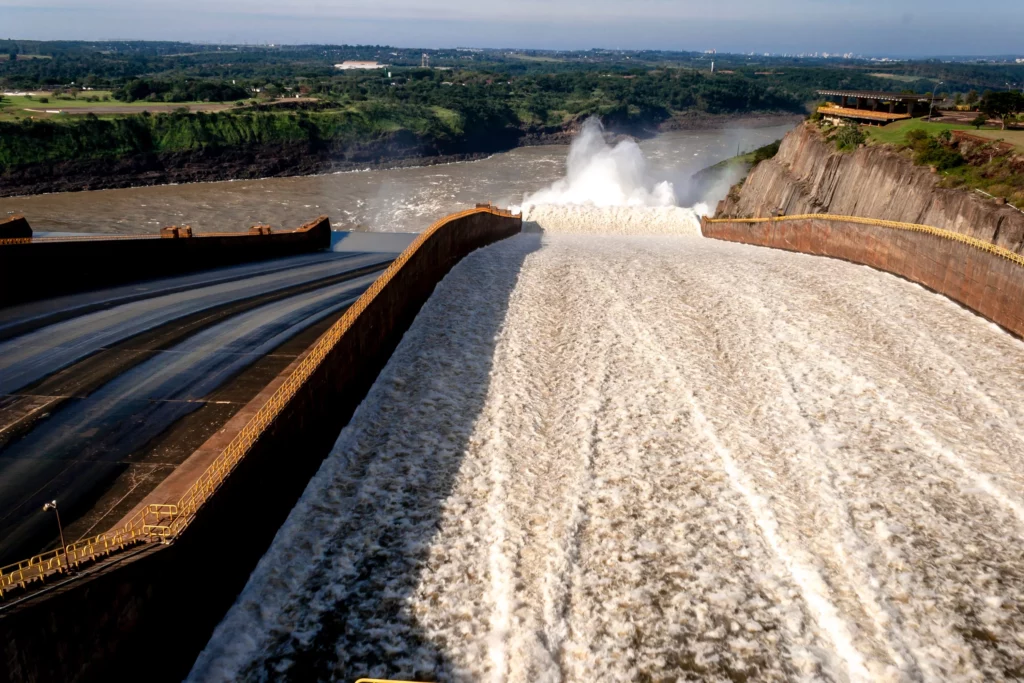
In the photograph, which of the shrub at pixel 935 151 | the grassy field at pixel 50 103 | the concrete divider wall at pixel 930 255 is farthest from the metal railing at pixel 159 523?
the grassy field at pixel 50 103

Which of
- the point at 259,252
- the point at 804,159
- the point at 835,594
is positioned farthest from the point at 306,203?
the point at 835,594

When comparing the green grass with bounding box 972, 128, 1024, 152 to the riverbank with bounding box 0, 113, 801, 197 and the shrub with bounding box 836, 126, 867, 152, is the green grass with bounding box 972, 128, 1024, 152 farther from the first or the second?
the riverbank with bounding box 0, 113, 801, 197

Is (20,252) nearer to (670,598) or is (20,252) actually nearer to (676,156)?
(670,598)

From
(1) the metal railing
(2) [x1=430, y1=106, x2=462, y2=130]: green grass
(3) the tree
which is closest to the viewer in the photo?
(1) the metal railing

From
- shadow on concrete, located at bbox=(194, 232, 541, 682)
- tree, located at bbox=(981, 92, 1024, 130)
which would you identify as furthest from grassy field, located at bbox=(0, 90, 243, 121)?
tree, located at bbox=(981, 92, 1024, 130)

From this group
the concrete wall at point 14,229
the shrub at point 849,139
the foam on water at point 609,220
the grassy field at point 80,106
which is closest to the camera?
the concrete wall at point 14,229

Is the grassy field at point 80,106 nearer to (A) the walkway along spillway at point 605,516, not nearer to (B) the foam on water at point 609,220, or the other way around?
(B) the foam on water at point 609,220

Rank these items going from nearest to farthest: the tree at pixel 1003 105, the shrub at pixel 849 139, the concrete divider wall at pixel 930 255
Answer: the concrete divider wall at pixel 930 255
the tree at pixel 1003 105
the shrub at pixel 849 139
